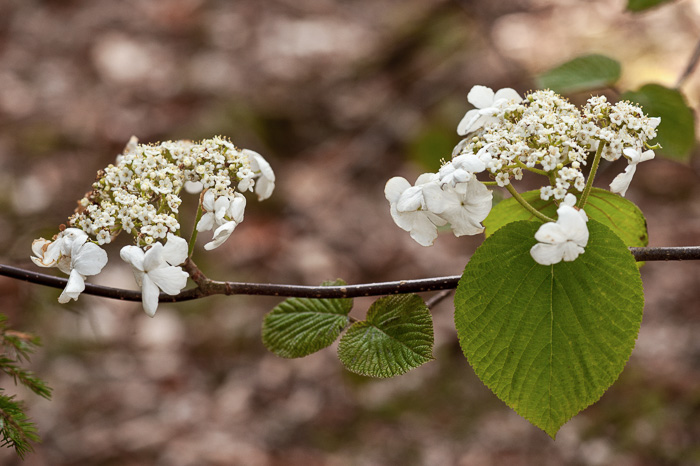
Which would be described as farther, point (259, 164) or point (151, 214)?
point (259, 164)

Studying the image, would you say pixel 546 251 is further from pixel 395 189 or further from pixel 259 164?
pixel 259 164

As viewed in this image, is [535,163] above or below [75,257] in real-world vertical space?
below

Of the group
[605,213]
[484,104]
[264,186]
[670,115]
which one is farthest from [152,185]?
[670,115]

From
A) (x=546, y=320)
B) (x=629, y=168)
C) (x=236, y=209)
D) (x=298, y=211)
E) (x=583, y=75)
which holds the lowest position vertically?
(x=298, y=211)

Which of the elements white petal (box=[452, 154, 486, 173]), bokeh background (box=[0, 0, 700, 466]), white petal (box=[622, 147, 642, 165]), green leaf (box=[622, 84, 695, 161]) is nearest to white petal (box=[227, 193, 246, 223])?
white petal (box=[452, 154, 486, 173])

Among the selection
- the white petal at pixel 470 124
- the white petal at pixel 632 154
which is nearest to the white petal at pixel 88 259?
the white petal at pixel 470 124

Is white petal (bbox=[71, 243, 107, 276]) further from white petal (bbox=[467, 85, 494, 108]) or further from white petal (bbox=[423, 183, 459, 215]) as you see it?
white petal (bbox=[467, 85, 494, 108])
